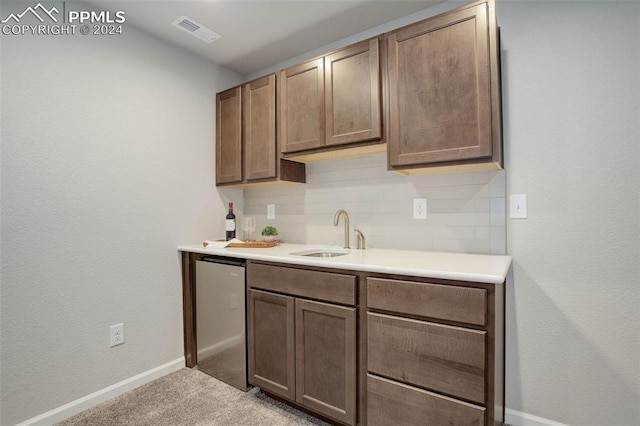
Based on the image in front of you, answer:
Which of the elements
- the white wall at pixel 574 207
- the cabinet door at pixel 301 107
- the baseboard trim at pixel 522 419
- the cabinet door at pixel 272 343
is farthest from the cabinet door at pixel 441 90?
the baseboard trim at pixel 522 419

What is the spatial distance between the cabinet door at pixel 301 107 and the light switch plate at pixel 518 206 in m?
1.14

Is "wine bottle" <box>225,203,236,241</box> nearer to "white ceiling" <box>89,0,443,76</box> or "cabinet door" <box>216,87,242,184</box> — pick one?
"cabinet door" <box>216,87,242,184</box>

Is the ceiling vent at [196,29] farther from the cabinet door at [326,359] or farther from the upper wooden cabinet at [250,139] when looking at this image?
the cabinet door at [326,359]

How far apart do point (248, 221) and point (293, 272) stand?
3.47 feet

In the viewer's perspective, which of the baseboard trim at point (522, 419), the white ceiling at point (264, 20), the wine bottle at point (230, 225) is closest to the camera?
the baseboard trim at point (522, 419)

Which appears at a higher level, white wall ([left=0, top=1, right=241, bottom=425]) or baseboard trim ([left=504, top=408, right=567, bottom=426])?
white wall ([left=0, top=1, right=241, bottom=425])

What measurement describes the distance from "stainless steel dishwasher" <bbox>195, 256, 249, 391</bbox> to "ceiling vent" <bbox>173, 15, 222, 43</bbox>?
5.10 feet

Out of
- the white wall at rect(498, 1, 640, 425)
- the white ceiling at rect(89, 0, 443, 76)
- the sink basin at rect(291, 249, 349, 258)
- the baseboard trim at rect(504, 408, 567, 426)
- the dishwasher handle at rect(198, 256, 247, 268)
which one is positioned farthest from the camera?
A: the sink basin at rect(291, 249, 349, 258)

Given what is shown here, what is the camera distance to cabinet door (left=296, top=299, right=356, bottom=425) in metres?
1.53

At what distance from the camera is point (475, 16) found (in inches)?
60.1

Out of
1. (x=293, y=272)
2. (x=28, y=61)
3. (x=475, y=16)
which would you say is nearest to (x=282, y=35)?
(x=475, y=16)

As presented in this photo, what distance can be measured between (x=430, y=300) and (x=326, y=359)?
0.65 m

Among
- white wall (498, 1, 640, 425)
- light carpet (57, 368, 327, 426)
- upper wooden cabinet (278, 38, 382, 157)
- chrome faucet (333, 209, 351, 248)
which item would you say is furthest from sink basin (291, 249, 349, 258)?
white wall (498, 1, 640, 425)

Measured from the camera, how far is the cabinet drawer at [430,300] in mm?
1212
